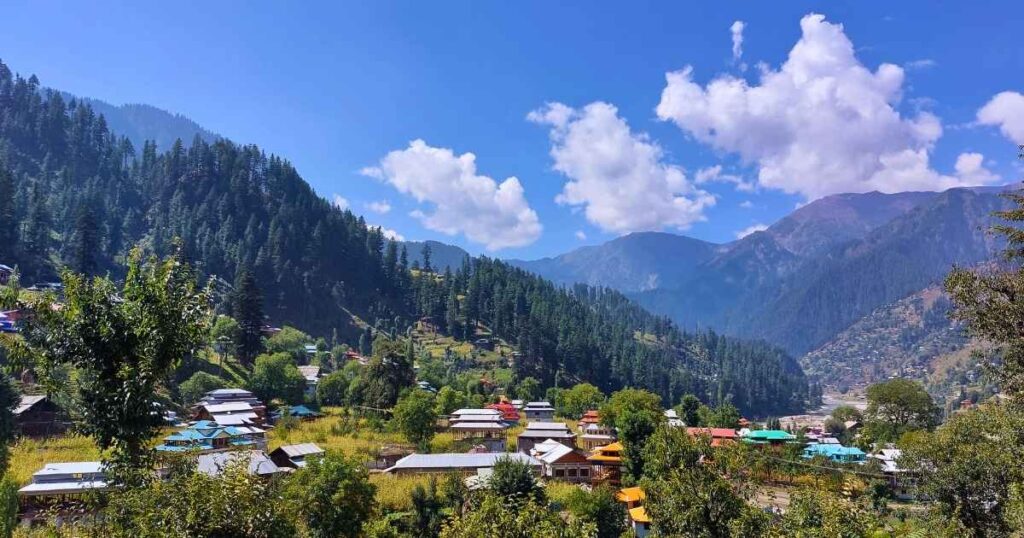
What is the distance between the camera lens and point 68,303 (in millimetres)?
7918

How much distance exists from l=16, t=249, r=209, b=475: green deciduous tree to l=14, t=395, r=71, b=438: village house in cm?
3889

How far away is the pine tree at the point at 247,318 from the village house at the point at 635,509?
52.3 meters

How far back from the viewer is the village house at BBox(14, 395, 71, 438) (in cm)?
3803

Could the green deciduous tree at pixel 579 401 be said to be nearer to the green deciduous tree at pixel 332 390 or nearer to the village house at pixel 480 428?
the village house at pixel 480 428

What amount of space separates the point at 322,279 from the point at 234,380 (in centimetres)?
6402

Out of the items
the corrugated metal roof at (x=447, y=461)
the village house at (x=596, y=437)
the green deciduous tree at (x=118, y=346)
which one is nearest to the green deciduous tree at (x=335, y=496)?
the corrugated metal roof at (x=447, y=461)

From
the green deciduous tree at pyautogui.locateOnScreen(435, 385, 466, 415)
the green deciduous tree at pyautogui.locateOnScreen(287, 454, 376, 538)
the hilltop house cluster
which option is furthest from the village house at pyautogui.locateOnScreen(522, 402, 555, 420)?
the green deciduous tree at pyautogui.locateOnScreen(287, 454, 376, 538)

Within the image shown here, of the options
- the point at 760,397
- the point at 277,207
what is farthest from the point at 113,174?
the point at 760,397

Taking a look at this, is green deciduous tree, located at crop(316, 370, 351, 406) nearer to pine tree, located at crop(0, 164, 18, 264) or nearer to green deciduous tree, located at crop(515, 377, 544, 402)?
green deciduous tree, located at crop(515, 377, 544, 402)

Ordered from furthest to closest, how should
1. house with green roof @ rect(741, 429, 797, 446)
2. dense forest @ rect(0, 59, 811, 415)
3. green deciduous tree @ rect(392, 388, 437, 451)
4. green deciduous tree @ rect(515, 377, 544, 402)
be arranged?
dense forest @ rect(0, 59, 811, 415) < green deciduous tree @ rect(515, 377, 544, 402) < house with green roof @ rect(741, 429, 797, 446) < green deciduous tree @ rect(392, 388, 437, 451)

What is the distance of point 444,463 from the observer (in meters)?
38.1

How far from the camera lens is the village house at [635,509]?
31266 mm

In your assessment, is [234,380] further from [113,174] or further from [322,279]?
[113,174]

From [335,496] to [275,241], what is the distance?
343 ft
